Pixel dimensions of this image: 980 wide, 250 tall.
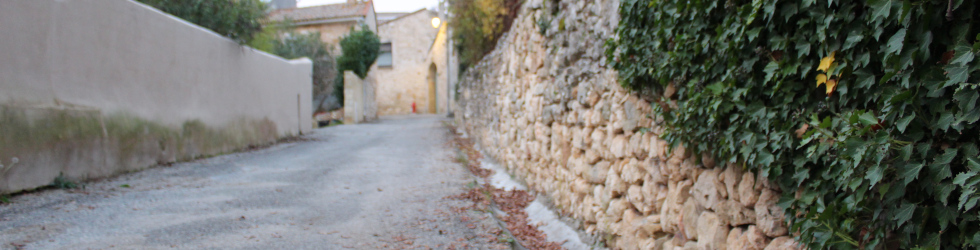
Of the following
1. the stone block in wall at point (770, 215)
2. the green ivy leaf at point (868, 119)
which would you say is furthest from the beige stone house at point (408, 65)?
the green ivy leaf at point (868, 119)

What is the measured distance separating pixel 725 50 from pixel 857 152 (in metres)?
0.95

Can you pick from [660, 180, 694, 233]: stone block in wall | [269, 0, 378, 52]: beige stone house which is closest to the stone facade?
[269, 0, 378, 52]: beige stone house

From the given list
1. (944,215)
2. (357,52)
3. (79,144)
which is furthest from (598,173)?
(357,52)

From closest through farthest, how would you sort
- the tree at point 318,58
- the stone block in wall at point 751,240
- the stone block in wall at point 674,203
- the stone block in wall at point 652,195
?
the stone block in wall at point 751,240 → the stone block in wall at point 674,203 → the stone block in wall at point 652,195 → the tree at point 318,58

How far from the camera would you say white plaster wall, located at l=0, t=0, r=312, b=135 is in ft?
17.7

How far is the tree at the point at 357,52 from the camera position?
23.8 meters

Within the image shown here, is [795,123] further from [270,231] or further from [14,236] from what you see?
[14,236]

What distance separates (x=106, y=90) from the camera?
21.9ft

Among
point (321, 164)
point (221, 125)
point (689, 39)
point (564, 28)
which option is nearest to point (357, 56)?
point (221, 125)

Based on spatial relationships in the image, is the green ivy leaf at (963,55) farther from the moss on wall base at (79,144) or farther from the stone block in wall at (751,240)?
the moss on wall base at (79,144)

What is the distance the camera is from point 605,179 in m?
4.55

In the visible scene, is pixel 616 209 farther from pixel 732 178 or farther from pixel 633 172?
pixel 732 178

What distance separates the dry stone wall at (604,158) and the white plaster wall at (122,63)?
191 inches

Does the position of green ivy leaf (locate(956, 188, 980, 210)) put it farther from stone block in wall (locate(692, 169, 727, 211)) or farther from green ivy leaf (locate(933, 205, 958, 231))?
stone block in wall (locate(692, 169, 727, 211))
